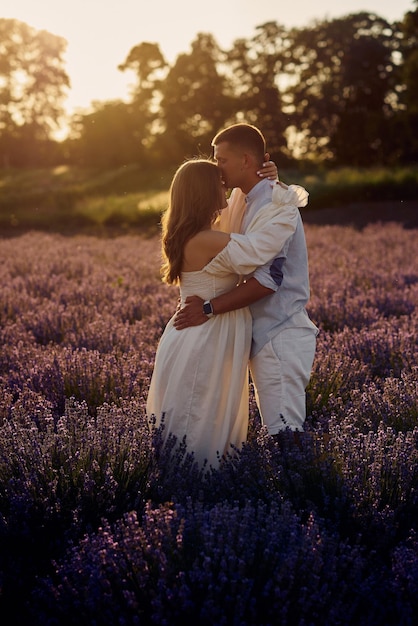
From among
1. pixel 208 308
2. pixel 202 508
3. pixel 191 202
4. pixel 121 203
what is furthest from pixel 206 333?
pixel 121 203

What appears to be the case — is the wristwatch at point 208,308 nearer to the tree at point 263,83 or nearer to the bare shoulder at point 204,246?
the bare shoulder at point 204,246

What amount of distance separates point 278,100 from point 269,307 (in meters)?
40.7

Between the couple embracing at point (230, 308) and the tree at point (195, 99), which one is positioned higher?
the tree at point (195, 99)

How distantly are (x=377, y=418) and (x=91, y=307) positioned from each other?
3.70 m

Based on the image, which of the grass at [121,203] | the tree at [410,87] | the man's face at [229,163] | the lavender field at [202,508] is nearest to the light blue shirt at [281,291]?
the man's face at [229,163]

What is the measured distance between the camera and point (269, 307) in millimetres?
3229

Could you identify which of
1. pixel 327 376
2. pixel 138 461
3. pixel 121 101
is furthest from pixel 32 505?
pixel 121 101

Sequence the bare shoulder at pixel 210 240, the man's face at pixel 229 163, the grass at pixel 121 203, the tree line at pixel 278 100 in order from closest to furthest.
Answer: the bare shoulder at pixel 210 240, the man's face at pixel 229 163, the grass at pixel 121 203, the tree line at pixel 278 100

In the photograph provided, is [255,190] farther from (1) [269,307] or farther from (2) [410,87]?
(2) [410,87]

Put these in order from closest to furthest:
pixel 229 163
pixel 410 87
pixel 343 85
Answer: pixel 229 163 → pixel 410 87 → pixel 343 85

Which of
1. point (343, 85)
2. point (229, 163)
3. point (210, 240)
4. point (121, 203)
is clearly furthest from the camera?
point (343, 85)

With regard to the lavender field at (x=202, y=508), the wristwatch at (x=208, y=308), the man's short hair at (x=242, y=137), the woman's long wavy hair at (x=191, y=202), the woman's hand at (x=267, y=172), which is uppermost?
the man's short hair at (x=242, y=137)

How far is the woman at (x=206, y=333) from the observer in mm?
3084

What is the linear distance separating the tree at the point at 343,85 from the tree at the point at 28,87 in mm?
22193
